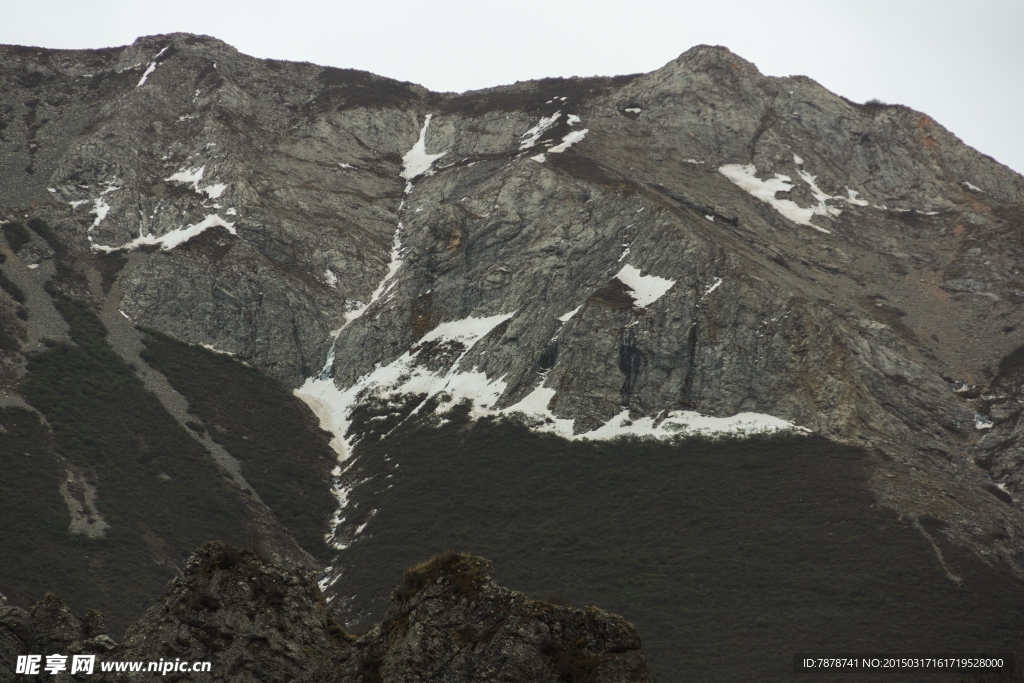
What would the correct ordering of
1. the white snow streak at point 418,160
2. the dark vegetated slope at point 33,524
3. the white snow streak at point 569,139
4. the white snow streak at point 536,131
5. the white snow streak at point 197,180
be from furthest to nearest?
the white snow streak at point 418,160
the white snow streak at point 536,131
the white snow streak at point 569,139
the white snow streak at point 197,180
the dark vegetated slope at point 33,524

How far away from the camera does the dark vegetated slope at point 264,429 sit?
6147cm

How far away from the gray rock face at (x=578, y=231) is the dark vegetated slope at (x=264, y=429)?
4.24m

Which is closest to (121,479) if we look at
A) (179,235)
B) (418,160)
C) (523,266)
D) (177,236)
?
(177,236)

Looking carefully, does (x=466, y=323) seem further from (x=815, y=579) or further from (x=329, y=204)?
(x=815, y=579)

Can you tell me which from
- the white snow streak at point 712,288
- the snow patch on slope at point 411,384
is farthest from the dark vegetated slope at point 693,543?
the white snow streak at point 712,288

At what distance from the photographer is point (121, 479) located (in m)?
55.7

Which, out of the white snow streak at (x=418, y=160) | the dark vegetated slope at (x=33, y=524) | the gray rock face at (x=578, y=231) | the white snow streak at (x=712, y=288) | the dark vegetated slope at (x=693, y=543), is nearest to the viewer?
the dark vegetated slope at (x=693, y=543)

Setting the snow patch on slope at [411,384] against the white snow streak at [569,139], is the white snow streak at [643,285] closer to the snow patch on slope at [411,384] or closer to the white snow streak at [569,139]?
the snow patch on slope at [411,384]

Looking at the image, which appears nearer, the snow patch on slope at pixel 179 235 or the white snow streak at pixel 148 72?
the snow patch on slope at pixel 179 235

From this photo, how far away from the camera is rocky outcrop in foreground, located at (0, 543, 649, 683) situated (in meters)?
15.8

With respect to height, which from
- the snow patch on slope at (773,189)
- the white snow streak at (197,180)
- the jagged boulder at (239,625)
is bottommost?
the jagged boulder at (239,625)

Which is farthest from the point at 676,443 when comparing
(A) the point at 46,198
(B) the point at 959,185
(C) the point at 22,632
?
(A) the point at 46,198

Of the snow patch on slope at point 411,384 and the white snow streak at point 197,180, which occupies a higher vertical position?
the white snow streak at point 197,180

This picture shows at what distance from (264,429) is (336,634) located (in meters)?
55.6
